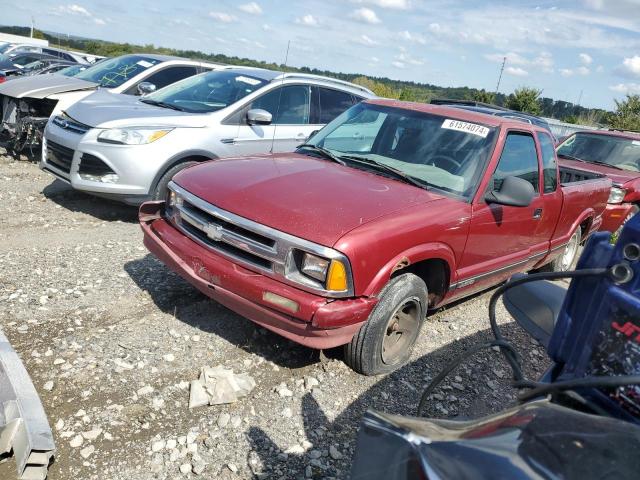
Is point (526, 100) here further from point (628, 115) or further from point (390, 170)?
point (390, 170)

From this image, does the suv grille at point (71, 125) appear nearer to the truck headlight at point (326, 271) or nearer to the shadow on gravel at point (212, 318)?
the shadow on gravel at point (212, 318)

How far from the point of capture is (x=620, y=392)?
1649mm

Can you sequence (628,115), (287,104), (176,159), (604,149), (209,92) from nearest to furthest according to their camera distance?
(176,159) < (209,92) < (287,104) < (604,149) < (628,115)

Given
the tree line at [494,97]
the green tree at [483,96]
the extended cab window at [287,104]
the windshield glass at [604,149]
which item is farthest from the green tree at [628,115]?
the extended cab window at [287,104]

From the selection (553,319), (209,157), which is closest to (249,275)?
(553,319)

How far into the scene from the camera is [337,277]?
2982mm

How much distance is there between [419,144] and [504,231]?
3.30 feet

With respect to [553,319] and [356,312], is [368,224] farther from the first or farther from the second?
[553,319]

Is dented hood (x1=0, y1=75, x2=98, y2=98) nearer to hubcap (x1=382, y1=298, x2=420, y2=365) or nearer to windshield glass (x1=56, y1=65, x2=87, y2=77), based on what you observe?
windshield glass (x1=56, y1=65, x2=87, y2=77)

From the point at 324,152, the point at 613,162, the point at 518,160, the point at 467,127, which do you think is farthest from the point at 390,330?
the point at 613,162

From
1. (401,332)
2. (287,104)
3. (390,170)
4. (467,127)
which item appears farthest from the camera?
(287,104)

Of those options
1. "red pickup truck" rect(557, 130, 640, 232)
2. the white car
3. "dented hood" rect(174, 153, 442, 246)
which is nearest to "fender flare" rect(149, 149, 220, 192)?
"dented hood" rect(174, 153, 442, 246)

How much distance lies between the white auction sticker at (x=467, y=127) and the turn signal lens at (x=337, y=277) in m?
1.89

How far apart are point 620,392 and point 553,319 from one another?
525mm
